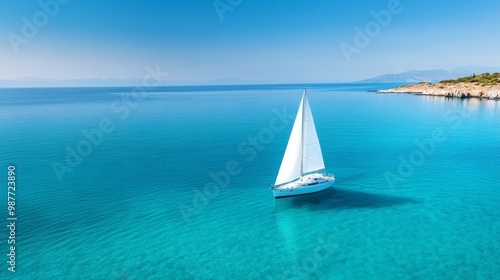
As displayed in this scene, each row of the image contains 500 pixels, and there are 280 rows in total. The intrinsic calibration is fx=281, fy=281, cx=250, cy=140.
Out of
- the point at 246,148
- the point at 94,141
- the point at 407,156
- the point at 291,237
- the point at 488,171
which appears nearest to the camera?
the point at 291,237

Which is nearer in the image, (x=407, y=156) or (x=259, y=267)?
(x=259, y=267)

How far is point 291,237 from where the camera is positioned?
26953 mm

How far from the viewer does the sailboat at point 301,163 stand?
33.3 meters

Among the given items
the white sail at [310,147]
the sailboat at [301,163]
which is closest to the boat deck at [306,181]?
the sailboat at [301,163]

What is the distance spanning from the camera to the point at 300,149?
113 ft

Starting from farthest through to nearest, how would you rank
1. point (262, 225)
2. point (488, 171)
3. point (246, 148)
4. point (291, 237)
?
point (246, 148) → point (488, 171) → point (262, 225) → point (291, 237)

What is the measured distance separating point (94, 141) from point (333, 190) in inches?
2042

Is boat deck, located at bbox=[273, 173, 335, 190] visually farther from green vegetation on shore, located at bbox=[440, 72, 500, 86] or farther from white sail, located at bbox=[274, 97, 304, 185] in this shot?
green vegetation on shore, located at bbox=[440, 72, 500, 86]

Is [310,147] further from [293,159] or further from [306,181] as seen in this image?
[306,181]

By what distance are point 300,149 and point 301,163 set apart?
178 centimetres

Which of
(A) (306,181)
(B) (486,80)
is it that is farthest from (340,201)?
(B) (486,80)

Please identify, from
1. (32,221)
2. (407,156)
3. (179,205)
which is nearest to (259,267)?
(179,205)

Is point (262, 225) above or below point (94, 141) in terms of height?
below

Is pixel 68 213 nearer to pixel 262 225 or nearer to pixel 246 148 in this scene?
pixel 262 225
